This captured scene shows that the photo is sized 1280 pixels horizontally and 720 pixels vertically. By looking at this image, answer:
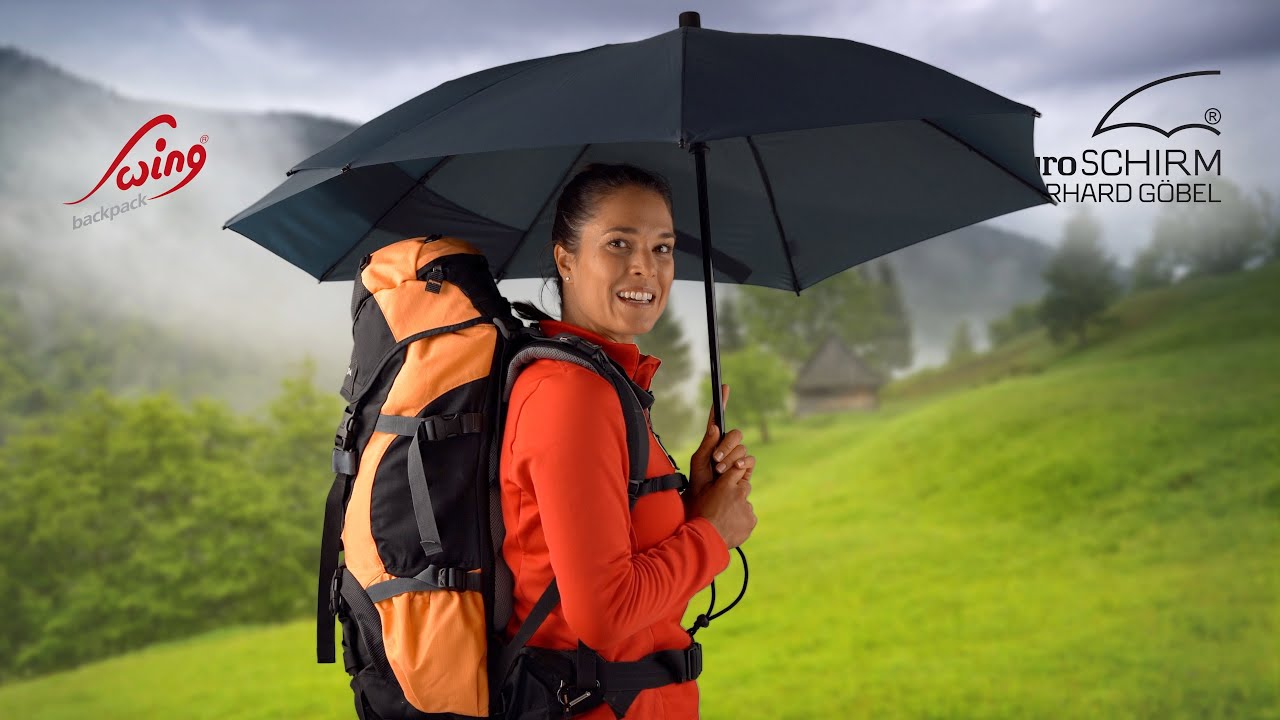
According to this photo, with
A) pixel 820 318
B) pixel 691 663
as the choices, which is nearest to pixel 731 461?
pixel 691 663

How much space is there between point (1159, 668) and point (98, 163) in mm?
15858

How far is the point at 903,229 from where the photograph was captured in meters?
2.61

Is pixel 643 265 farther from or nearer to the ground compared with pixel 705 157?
nearer to the ground

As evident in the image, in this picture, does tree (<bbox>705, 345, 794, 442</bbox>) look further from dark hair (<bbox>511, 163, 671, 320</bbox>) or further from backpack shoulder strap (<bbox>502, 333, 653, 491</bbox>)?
backpack shoulder strap (<bbox>502, 333, 653, 491</bbox>)

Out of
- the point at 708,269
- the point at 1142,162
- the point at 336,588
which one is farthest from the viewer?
the point at 1142,162

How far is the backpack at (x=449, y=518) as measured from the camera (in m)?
1.76

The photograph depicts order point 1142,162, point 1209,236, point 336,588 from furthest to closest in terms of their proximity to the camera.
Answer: point 1209,236
point 1142,162
point 336,588

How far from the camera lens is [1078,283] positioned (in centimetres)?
1892

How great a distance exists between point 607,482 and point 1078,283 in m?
19.2

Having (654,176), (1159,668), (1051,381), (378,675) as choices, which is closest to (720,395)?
(654,176)

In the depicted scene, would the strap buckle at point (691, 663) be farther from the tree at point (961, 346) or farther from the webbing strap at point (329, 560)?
the tree at point (961, 346)

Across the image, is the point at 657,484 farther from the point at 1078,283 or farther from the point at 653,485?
the point at 1078,283

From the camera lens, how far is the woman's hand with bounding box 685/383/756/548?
1.94 m

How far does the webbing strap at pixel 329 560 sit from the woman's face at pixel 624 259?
584 mm
